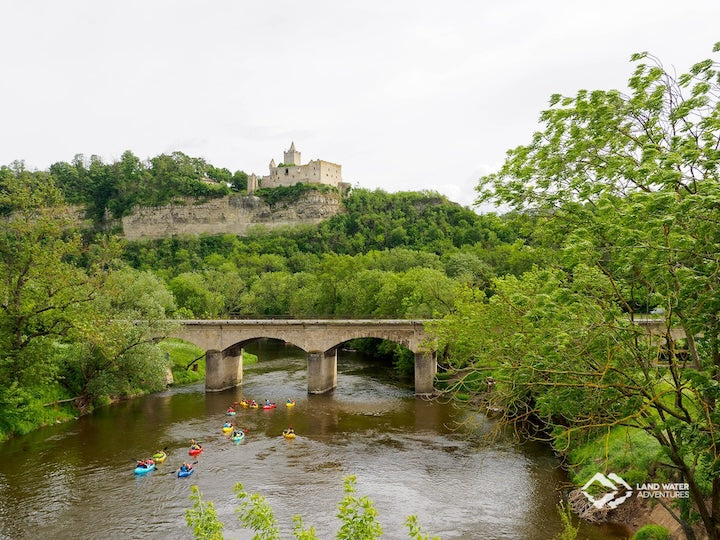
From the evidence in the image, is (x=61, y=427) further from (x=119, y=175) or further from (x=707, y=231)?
(x=119, y=175)

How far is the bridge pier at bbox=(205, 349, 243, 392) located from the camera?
1578 inches

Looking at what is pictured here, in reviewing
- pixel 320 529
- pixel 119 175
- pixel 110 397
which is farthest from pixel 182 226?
pixel 320 529

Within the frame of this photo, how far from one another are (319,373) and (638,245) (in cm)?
3291

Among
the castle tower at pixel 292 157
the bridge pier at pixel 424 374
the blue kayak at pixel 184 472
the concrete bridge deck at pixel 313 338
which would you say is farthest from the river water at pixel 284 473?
the castle tower at pixel 292 157

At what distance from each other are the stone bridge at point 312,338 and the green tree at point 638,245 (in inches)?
1087

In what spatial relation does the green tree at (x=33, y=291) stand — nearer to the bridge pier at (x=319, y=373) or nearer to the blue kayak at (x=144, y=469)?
the blue kayak at (x=144, y=469)

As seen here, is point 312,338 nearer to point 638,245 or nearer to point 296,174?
point 638,245

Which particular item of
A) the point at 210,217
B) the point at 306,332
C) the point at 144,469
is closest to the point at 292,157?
the point at 210,217

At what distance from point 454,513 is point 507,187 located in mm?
12799

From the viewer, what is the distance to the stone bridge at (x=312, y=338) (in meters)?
38.3

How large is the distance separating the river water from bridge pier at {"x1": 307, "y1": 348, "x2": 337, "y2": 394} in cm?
329

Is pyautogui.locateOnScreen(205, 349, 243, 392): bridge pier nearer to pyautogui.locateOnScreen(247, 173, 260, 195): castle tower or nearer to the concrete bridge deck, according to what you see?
the concrete bridge deck

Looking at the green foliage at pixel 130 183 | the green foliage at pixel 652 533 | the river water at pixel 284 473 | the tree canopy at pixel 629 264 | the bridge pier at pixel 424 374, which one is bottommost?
the river water at pixel 284 473

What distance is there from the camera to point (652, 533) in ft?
51.6
